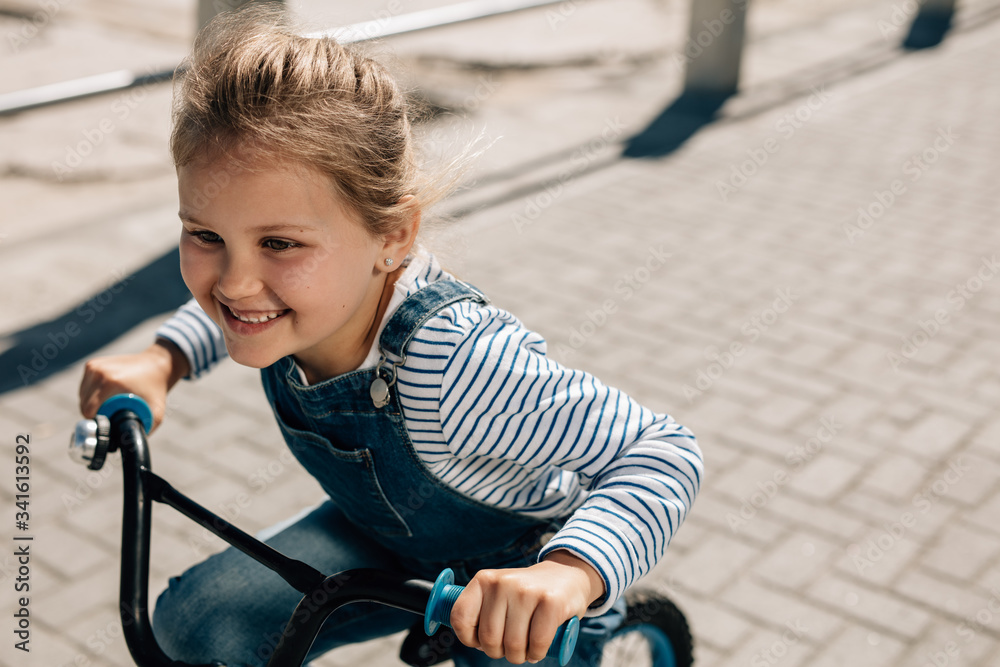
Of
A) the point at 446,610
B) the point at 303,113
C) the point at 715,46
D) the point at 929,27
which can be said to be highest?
the point at 303,113

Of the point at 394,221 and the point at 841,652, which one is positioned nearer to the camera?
the point at 394,221

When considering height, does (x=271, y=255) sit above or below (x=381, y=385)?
above

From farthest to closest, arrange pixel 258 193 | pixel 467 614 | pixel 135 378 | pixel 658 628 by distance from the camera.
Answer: pixel 658 628, pixel 135 378, pixel 258 193, pixel 467 614

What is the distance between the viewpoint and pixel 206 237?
4.96 ft

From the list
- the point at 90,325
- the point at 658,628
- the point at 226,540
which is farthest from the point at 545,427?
the point at 90,325

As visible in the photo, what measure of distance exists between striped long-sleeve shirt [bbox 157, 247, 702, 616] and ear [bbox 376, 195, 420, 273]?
0.16 ft

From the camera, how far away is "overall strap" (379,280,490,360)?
62.4 inches

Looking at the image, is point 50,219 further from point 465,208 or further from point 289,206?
point 289,206

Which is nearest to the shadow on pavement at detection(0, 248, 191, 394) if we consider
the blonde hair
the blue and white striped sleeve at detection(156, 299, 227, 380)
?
the blue and white striped sleeve at detection(156, 299, 227, 380)

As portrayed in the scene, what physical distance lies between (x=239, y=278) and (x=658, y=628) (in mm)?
1212

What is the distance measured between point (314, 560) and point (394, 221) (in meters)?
0.65

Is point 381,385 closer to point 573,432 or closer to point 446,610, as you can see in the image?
point 573,432

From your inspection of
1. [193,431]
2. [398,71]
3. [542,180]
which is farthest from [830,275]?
[398,71]

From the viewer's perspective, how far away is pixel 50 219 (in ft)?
17.9
